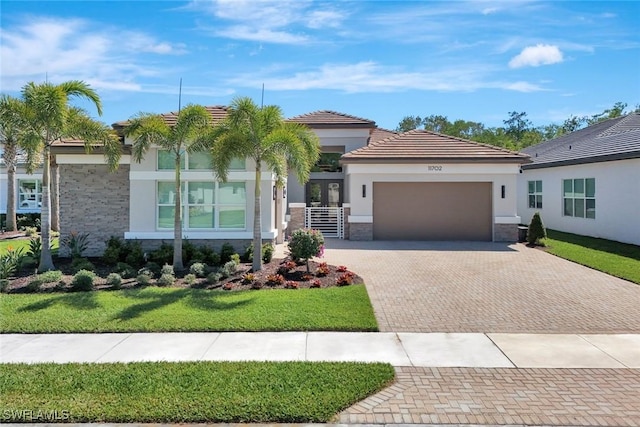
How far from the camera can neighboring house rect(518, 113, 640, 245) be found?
57.8 ft

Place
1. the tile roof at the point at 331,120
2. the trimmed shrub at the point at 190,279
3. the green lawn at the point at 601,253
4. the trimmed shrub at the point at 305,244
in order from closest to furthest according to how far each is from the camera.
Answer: the trimmed shrub at the point at 190,279 → the trimmed shrub at the point at 305,244 → the green lawn at the point at 601,253 → the tile roof at the point at 331,120

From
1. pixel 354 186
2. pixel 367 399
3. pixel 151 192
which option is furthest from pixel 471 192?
pixel 367 399

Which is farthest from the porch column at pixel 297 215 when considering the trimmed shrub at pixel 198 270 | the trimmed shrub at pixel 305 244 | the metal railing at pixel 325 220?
the trimmed shrub at pixel 198 270

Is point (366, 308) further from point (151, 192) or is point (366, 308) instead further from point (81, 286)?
point (151, 192)

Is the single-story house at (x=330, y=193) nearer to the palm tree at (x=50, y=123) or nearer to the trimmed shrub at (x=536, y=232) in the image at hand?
the trimmed shrub at (x=536, y=232)

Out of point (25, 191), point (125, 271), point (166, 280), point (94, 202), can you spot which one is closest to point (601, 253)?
point (166, 280)

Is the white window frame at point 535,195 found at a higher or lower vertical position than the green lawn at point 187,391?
higher

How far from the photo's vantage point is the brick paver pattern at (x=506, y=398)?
456 centimetres

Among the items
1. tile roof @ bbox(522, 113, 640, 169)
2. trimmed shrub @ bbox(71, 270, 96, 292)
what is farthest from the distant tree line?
trimmed shrub @ bbox(71, 270, 96, 292)

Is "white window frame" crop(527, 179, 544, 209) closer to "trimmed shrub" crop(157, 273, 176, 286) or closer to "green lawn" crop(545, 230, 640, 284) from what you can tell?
"green lawn" crop(545, 230, 640, 284)

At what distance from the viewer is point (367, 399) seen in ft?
16.3

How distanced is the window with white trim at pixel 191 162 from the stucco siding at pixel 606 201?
608 inches

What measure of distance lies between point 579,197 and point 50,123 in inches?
881

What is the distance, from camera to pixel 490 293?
1012cm
